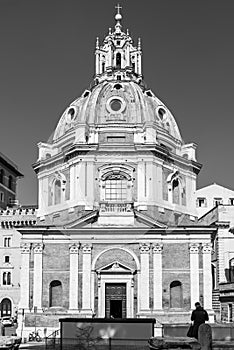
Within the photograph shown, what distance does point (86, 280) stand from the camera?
48844 mm

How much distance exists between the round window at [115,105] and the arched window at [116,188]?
702 cm

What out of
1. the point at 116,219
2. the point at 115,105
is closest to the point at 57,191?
the point at 116,219

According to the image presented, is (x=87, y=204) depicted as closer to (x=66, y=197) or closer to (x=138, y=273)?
(x=66, y=197)

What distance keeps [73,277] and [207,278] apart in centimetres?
1061

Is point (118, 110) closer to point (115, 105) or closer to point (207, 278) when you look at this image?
point (115, 105)

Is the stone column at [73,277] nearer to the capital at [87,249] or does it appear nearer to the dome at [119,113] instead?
the capital at [87,249]

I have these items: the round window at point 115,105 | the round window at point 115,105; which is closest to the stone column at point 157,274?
the round window at point 115,105

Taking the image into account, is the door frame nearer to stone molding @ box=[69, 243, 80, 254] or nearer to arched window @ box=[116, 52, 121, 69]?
stone molding @ box=[69, 243, 80, 254]

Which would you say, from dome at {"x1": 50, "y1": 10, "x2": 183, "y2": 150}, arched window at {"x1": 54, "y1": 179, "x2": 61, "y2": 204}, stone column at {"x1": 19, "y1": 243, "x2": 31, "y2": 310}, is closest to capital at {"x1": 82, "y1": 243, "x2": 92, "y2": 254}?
stone column at {"x1": 19, "y1": 243, "x2": 31, "y2": 310}

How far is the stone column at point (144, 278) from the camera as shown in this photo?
4828 cm

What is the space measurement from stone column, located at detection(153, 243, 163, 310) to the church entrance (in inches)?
99.4

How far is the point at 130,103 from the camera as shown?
5750cm

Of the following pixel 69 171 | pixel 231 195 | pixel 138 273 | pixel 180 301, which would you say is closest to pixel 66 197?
pixel 69 171

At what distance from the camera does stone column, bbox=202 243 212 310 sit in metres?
48.2
